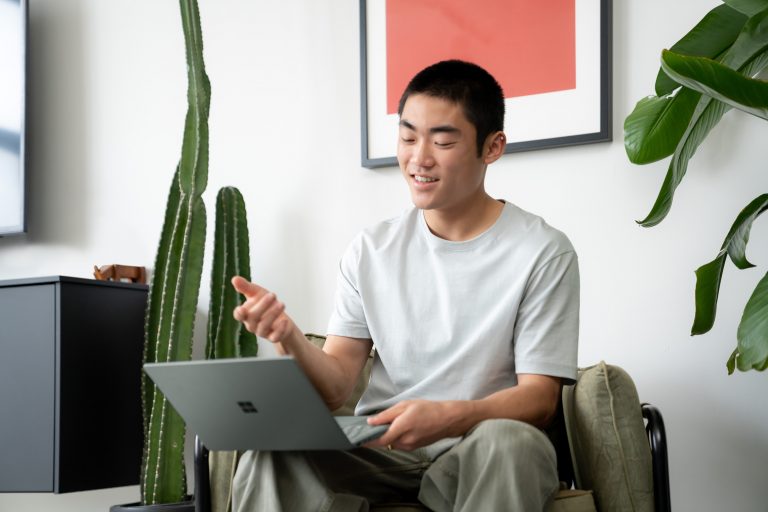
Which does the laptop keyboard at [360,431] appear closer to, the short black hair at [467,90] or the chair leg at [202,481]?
the chair leg at [202,481]

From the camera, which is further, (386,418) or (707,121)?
(707,121)

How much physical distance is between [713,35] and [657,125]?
0.20 meters

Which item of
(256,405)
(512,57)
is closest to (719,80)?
(256,405)

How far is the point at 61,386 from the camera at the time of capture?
2.44 meters

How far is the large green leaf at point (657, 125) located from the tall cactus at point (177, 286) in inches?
44.5

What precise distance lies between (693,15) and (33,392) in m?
1.88

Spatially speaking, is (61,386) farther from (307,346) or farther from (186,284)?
(307,346)

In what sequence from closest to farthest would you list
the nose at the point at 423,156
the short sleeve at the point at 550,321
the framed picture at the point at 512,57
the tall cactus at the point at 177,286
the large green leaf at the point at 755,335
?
the large green leaf at the point at 755,335 < the short sleeve at the point at 550,321 < the nose at the point at 423,156 < the framed picture at the point at 512,57 < the tall cactus at the point at 177,286

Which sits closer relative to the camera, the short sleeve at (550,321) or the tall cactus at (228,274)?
the short sleeve at (550,321)

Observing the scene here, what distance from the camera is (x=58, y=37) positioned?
10.3 feet

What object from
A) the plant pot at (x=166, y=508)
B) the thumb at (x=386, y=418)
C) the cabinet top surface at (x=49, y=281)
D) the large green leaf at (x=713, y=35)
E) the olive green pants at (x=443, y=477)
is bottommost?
the plant pot at (x=166, y=508)

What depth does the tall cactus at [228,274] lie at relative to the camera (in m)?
2.46

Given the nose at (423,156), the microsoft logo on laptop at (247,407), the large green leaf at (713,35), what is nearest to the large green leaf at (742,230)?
the large green leaf at (713,35)

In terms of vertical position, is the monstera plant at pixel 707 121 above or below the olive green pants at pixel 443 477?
above
